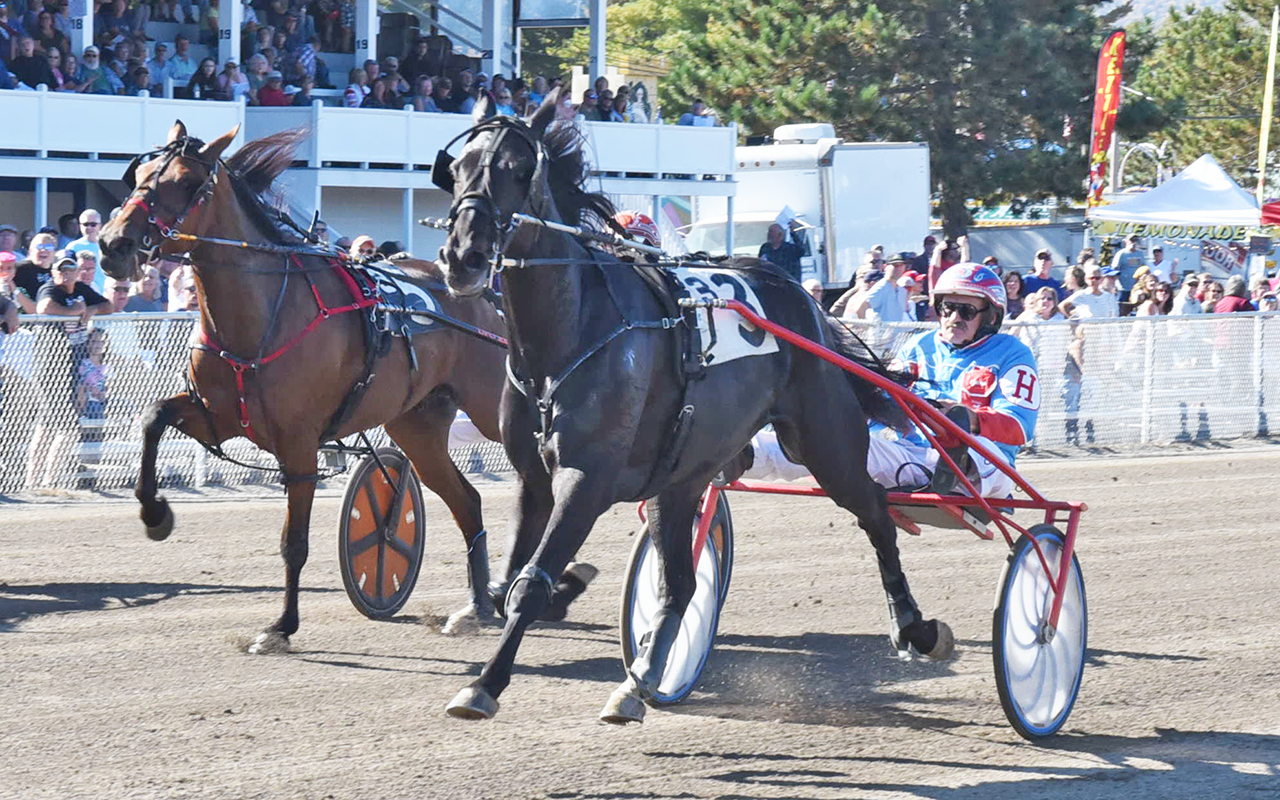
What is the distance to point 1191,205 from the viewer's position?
25766 mm

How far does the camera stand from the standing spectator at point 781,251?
1689 cm

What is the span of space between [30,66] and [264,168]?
415 inches

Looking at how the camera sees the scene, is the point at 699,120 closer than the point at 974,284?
No

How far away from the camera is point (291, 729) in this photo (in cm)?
495

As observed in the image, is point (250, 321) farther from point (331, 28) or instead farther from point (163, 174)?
point (331, 28)

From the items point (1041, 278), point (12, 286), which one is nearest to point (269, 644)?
point (12, 286)

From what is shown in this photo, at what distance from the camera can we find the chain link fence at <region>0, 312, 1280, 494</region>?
31.3 feet

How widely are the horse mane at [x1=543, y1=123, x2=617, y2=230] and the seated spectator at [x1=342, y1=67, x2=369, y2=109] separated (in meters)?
14.0

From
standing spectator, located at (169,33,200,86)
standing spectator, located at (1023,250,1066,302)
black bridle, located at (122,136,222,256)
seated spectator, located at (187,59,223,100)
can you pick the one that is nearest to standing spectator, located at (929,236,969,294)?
standing spectator, located at (1023,250,1066,302)

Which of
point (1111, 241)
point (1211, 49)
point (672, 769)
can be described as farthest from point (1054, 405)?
point (1211, 49)

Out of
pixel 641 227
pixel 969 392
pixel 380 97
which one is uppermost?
pixel 380 97

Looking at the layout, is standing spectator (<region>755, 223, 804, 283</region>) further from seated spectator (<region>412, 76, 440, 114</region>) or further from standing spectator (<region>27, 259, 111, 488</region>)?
standing spectator (<region>27, 259, 111, 488</region>)

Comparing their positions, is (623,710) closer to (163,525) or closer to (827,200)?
(163,525)

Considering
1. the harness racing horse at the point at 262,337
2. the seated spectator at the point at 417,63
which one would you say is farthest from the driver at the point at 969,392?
the seated spectator at the point at 417,63
